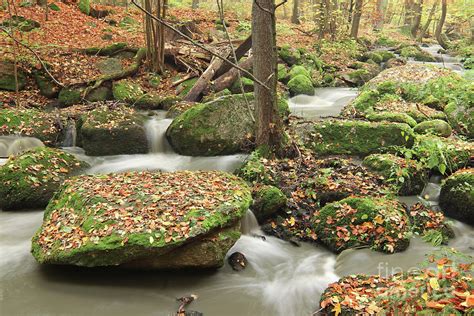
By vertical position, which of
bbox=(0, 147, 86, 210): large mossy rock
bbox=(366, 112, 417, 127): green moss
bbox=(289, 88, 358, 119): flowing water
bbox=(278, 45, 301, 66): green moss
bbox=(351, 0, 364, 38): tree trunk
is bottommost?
bbox=(0, 147, 86, 210): large mossy rock

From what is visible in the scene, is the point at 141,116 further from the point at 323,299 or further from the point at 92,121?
the point at 323,299

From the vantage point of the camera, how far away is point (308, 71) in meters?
16.2

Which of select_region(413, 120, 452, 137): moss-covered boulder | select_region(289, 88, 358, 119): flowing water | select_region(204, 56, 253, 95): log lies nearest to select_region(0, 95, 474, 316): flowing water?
select_region(413, 120, 452, 137): moss-covered boulder

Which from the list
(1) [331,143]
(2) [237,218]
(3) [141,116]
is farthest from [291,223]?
(3) [141,116]

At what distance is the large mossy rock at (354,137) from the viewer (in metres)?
8.38

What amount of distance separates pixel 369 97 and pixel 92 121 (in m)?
7.99

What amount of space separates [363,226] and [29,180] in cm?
566

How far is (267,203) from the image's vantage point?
6297mm

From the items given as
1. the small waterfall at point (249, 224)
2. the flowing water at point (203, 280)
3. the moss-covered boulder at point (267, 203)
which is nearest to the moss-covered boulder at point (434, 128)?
the flowing water at point (203, 280)

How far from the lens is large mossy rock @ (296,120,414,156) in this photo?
330 inches

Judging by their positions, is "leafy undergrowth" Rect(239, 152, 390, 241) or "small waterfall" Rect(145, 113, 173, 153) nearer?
"leafy undergrowth" Rect(239, 152, 390, 241)

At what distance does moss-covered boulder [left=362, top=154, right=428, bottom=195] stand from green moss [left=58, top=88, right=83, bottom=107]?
28.9 ft

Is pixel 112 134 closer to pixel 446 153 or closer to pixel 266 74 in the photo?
pixel 266 74

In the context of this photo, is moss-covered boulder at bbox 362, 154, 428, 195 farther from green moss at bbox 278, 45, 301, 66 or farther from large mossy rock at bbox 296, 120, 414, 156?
green moss at bbox 278, 45, 301, 66
